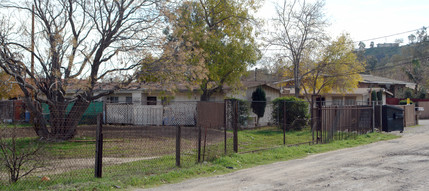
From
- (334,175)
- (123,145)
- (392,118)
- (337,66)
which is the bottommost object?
(334,175)

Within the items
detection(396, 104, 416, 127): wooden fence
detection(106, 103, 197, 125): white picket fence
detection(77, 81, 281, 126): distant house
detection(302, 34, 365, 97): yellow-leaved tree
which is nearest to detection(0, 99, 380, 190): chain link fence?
detection(77, 81, 281, 126): distant house

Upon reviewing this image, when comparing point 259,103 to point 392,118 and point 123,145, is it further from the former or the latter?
point 123,145

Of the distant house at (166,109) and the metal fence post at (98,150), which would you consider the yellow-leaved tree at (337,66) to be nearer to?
the distant house at (166,109)

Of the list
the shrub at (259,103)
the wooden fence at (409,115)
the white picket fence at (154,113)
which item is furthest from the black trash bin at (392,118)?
the white picket fence at (154,113)

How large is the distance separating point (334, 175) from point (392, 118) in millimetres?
13134

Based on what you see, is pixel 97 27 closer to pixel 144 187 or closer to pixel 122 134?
pixel 122 134

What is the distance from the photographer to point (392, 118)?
20.3m

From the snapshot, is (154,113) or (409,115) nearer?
(154,113)

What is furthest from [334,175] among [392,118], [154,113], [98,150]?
[154,113]

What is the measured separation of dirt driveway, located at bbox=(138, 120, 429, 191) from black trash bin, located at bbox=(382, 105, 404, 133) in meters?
7.75

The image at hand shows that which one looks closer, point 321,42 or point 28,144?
point 28,144

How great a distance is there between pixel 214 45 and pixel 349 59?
43.1ft

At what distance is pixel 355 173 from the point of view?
9328 mm

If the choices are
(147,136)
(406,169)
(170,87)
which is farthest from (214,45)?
(406,169)
